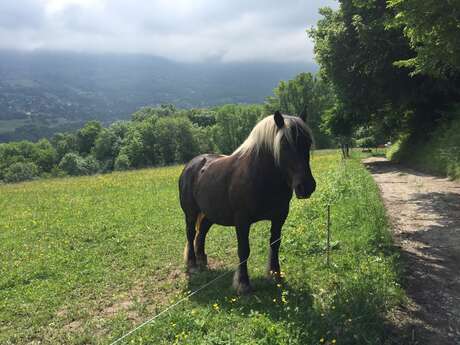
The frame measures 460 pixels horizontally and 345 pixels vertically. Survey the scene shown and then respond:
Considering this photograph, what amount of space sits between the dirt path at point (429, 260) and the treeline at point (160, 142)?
78.3m

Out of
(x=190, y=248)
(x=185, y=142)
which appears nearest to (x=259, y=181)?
(x=190, y=248)

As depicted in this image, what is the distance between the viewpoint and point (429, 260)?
730 cm

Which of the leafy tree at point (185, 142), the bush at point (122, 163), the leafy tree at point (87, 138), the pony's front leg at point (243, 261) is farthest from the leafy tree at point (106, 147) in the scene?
the pony's front leg at point (243, 261)

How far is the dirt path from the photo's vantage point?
4.97 meters

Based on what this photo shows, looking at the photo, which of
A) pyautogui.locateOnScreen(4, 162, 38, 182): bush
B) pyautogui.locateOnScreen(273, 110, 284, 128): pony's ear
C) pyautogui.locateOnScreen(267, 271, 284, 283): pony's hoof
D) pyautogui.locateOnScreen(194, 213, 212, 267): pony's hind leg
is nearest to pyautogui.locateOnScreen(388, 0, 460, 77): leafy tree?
pyautogui.locateOnScreen(273, 110, 284, 128): pony's ear

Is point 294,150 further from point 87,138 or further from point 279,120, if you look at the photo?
point 87,138

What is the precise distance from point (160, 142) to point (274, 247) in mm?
105744

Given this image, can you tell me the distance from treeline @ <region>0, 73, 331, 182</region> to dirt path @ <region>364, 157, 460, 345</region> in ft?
257

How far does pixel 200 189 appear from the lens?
7.52m

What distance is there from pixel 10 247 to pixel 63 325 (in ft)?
22.0

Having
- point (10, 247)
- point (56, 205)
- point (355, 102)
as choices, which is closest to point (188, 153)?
point (355, 102)

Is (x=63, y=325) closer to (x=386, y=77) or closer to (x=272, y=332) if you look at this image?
(x=272, y=332)

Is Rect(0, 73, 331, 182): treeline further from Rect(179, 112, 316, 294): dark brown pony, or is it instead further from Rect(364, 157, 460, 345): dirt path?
Rect(179, 112, 316, 294): dark brown pony

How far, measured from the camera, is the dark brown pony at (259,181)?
5.59 meters
